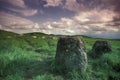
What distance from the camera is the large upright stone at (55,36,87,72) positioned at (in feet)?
28.0

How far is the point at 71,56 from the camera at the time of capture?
8.66 meters

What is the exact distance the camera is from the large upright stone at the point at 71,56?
28.0ft

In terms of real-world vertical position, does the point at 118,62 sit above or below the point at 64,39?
below

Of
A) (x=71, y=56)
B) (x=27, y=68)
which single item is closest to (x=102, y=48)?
(x=71, y=56)

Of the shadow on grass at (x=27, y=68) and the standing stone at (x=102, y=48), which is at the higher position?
the standing stone at (x=102, y=48)

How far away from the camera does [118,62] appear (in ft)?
33.1

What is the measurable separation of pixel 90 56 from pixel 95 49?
2.94 ft

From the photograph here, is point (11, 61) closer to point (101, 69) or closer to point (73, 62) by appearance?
point (73, 62)

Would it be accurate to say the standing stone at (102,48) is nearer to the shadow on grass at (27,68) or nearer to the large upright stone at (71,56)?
the large upright stone at (71,56)

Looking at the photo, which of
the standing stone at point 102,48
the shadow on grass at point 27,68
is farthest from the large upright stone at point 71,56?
the standing stone at point 102,48

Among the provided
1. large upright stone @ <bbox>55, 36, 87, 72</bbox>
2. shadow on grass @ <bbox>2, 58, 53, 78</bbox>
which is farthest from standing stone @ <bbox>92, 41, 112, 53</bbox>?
shadow on grass @ <bbox>2, 58, 53, 78</bbox>

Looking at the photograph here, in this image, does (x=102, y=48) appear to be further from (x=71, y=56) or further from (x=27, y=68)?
(x=27, y=68)

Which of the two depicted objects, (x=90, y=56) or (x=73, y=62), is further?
(x=90, y=56)

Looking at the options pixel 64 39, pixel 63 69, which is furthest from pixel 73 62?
pixel 64 39
